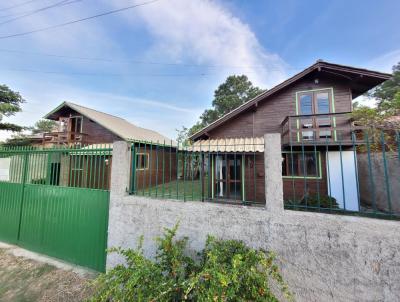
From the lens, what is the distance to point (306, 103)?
10.1 meters

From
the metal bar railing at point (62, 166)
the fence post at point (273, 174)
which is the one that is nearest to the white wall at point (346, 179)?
the fence post at point (273, 174)

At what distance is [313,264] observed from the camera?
8.09 feet

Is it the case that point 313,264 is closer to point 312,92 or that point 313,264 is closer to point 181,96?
point 312,92

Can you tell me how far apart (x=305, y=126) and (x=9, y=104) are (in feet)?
74.1

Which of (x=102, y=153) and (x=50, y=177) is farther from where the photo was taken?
(x=50, y=177)

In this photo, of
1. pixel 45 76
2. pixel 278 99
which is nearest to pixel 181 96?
pixel 45 76

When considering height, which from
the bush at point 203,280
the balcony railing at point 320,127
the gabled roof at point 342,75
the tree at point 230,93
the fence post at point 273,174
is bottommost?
the bush at point 203,280

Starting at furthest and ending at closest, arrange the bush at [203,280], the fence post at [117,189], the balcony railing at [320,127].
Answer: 1. the balcony railing at [320,127]
2. the fence post at [117,189]
3. the bush at [203,280]

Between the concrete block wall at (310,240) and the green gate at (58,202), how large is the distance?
1.81 metres

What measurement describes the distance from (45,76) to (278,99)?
18298 millimetres

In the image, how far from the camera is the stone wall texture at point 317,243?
217cm

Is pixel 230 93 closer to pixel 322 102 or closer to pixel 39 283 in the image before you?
pixel 322 102

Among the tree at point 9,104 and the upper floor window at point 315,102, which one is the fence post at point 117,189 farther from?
the tree at point 9,104

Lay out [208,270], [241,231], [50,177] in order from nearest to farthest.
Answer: [208,270] → [241,231] → [50,177]
